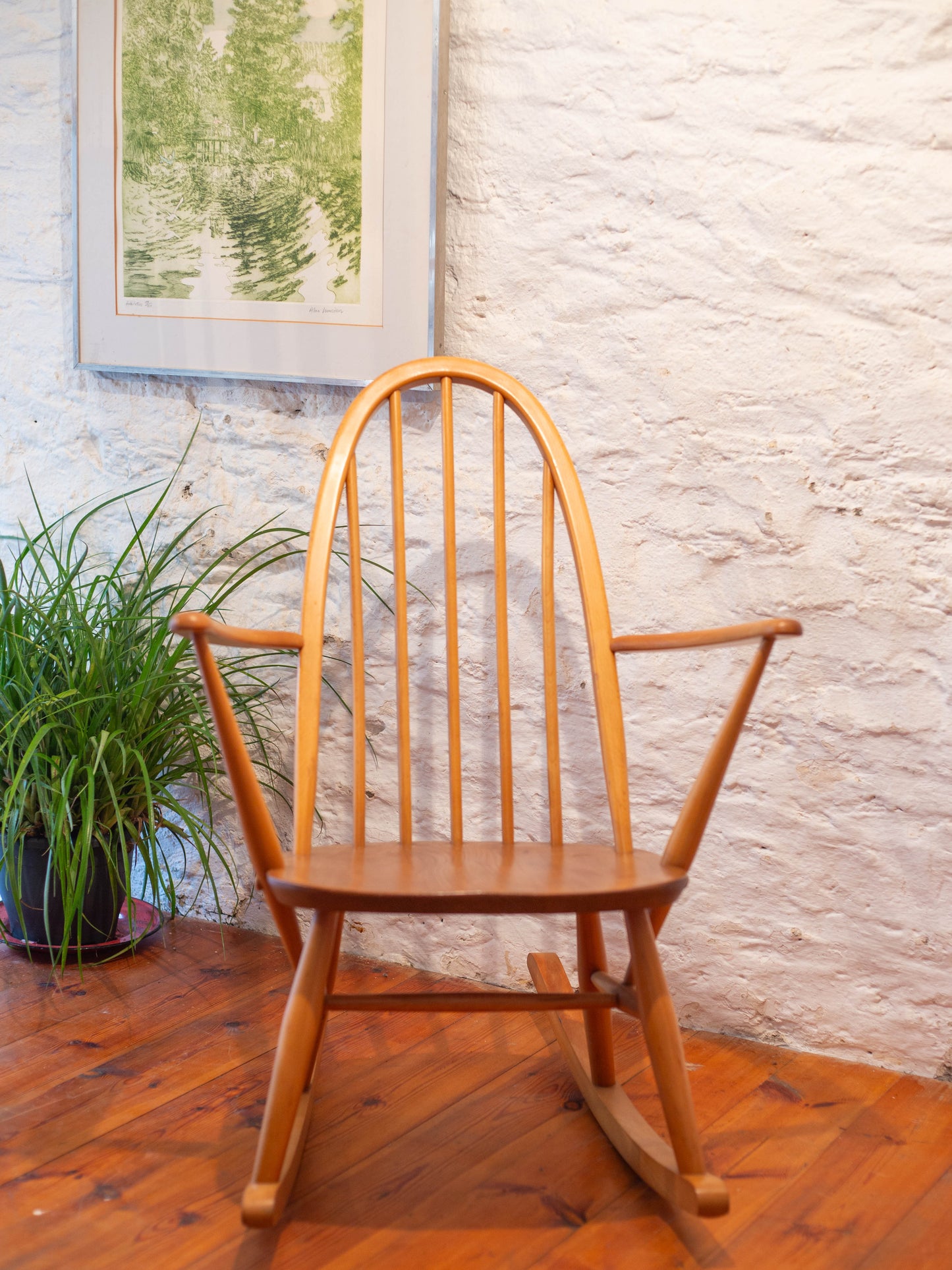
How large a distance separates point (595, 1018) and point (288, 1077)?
0.44m

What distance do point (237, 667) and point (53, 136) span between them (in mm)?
1056

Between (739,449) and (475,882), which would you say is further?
(739,449)

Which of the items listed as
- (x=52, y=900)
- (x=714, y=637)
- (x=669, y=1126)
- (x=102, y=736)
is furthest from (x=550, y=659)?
(x=52, y=900)

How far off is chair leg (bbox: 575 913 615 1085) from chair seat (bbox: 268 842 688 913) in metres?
0.16

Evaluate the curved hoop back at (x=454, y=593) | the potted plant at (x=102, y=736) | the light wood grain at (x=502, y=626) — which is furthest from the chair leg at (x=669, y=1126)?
the potted plant at (x=102, y=736)

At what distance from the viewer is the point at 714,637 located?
1.09 metres

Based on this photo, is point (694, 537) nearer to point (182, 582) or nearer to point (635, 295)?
point (635, 295)

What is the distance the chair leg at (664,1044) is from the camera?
3.43ft

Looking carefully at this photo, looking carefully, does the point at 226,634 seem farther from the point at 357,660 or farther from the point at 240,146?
the point at 240,146

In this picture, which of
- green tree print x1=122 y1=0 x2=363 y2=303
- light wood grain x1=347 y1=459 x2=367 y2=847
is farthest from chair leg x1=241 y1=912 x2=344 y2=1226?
green tree print x1=122 y1=0 x2=363 y2=303

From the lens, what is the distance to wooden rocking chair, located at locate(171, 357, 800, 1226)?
101 centimetres

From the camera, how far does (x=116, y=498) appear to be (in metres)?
1.88

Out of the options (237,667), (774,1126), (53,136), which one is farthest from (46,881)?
(53,136)

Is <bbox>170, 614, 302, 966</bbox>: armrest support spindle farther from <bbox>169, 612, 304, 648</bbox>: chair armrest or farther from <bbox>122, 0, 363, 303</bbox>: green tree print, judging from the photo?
<bbox>122, 0, 363, 303</bbox>: green tree print
